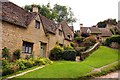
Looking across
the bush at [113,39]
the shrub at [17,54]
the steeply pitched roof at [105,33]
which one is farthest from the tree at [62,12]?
the shrub at [17,54]

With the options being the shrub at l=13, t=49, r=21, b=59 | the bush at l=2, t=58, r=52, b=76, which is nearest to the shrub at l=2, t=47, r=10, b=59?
the bush at l=2, t=58, r=52, b=76

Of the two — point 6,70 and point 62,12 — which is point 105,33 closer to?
Result: point 62,12

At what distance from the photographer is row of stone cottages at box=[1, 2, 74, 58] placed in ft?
79.1

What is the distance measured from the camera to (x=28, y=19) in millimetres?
29359

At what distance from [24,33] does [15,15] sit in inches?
99.3

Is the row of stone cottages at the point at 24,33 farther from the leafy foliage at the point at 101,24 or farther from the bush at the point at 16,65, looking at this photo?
the leafy foliage at the point at 101,24

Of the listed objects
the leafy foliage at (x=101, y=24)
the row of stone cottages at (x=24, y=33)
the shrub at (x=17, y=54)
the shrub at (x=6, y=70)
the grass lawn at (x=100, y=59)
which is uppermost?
the leafy foliage at (x=101, y=24)

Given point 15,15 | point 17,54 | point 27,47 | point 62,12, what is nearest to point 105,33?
point 62,12

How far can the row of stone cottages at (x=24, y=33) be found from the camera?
79.1 ft

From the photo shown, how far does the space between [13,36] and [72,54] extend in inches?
424

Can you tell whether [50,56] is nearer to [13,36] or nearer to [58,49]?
[58,49]

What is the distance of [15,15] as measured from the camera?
27.2 m

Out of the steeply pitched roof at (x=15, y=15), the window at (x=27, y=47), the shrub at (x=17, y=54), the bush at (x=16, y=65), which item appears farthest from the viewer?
the window at (x=27, y=47)

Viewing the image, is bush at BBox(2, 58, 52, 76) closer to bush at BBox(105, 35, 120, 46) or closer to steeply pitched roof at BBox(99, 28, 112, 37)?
bush at BBox(105, 35, 120, 46)
